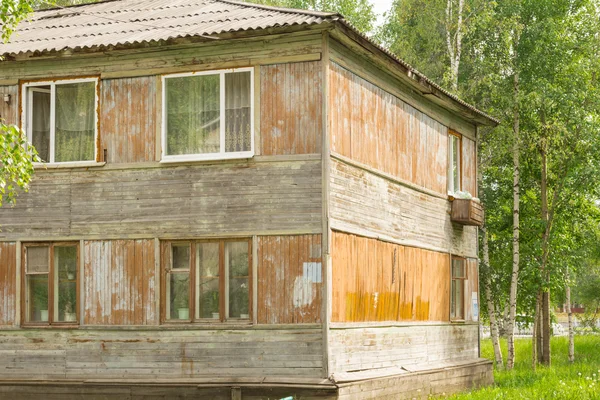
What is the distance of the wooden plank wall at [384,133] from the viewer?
18.3 m

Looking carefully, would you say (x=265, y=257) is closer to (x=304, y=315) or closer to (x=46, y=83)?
(x=304, y=315)

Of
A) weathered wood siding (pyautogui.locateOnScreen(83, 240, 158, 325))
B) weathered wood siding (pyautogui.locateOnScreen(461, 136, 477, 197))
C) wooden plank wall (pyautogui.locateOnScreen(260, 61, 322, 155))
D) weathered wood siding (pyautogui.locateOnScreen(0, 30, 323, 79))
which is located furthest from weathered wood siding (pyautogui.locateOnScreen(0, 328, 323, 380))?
weathered wood siding (pyautogui.locateOnScreen(461, 136, 477, 197))

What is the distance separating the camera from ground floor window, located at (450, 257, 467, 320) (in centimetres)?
2498

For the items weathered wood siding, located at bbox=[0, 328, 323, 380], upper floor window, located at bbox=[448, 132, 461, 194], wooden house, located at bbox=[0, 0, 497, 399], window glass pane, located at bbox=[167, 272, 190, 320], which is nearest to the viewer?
weathered wood siding, located at bbox=[0, 328, 323, 380]

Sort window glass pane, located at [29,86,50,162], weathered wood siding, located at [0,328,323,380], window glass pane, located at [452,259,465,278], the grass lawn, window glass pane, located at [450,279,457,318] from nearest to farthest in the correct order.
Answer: weathered wood siding, located at [0,328,323,380], window glass pane, located at [29,86,50,162], the grass lawn, window glass pane, located at [450,279,457,318], window glass pane, located at [452,259,465,278]

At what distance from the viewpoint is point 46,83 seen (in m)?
19.2

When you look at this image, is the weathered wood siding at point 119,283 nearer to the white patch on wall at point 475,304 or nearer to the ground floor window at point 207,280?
the ground floor window at point 207,280

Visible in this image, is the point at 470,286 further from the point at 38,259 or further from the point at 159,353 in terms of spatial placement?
the point at 38,259

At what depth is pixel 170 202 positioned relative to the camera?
18297 millimetres

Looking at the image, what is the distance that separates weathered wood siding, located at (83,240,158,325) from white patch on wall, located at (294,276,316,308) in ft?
8.34

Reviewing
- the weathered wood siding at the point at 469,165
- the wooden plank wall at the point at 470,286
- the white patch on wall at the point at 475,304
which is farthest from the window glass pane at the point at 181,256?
the white patch on wall at the point at 475,304

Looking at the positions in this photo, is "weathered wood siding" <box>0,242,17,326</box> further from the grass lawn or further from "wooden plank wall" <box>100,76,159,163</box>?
the grass lawn

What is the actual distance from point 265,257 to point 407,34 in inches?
871

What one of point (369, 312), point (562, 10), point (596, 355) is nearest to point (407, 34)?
point (562, 10)
